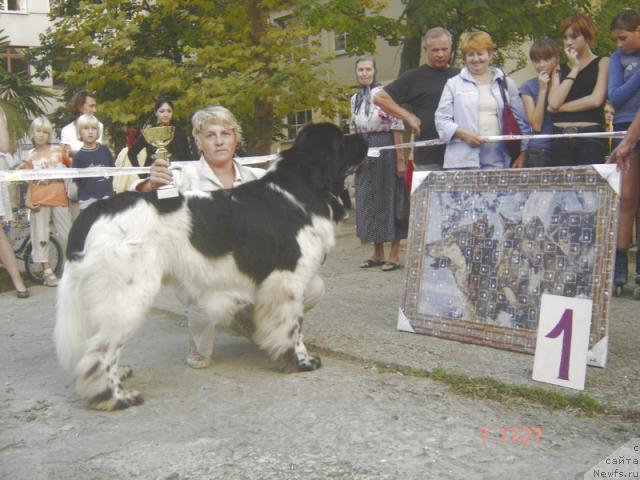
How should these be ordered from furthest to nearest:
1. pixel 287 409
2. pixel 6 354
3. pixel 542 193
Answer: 1. pixel 6 354
2. pixel 542 193
3. pixel 287 409

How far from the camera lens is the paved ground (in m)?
2.61

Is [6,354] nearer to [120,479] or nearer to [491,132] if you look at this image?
[120,479]

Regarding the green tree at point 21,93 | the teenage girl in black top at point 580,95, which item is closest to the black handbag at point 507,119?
the teenage girl in black top at point 580,95

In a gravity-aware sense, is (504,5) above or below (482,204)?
above

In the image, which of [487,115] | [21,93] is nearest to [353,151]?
[487,115]

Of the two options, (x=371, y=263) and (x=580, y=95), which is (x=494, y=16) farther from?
(x=580, y=95)

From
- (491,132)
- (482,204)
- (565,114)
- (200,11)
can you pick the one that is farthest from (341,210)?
(200,11)

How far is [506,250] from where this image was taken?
4.02 m

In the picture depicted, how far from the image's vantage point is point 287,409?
323 centimetres

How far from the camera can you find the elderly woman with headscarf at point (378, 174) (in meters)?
6.55

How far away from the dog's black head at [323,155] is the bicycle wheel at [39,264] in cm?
443

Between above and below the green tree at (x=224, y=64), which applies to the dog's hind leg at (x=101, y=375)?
below

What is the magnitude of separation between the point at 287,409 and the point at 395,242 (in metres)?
3.67
